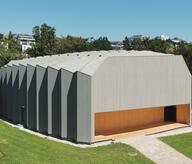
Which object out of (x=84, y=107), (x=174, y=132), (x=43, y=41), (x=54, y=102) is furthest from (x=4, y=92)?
(x=43, y=41)

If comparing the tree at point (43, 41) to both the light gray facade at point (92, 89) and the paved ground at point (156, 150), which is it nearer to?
the light gray facade at point (92, 89)

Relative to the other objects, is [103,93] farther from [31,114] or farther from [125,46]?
[125,46]

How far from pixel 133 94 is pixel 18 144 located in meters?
11.4

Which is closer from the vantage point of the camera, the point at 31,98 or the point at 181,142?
the point at 181,142

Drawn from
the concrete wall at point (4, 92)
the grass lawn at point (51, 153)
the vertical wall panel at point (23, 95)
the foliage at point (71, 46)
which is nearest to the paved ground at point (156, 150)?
the grass lawn at point (51, 153)

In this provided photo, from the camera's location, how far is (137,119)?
102ft

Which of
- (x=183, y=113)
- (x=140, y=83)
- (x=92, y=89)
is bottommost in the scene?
(x=183, y=113)

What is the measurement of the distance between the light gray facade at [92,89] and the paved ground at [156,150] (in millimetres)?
2488

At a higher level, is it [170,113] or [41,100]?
[41,100]

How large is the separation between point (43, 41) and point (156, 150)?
4853cm

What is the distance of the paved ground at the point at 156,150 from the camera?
21411 millimetres

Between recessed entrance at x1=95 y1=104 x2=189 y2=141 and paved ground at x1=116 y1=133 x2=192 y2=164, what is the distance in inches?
93.6

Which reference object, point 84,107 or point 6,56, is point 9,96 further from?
point 6,56

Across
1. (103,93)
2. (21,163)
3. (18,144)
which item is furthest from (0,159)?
(103,93)
